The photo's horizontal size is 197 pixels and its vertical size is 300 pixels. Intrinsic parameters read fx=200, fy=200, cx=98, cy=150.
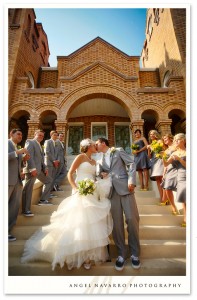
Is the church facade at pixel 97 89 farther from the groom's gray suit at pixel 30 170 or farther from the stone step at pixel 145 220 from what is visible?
the stone step at pixel 145 220

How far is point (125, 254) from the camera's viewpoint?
314 cm

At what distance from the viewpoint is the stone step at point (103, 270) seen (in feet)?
9.68

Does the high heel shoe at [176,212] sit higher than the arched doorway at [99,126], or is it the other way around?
the arched doorway at [99,126]

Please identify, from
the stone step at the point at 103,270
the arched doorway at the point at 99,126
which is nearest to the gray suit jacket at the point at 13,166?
the stone step at the point at 103,270

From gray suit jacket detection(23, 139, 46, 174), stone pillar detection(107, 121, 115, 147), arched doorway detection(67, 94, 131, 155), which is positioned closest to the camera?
gray suit jacket detection(23, 139, 46, 174)

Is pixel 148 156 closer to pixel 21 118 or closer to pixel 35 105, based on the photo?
pixel 35 105

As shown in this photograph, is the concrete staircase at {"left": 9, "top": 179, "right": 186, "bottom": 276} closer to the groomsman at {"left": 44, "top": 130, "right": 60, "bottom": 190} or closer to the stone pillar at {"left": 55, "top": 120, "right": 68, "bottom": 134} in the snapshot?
the groomsman at {"left": 44, "top": 130, "right": 60, "bottom": 190}

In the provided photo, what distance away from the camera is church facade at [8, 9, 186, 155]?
8.77m

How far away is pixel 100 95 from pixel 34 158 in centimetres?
551

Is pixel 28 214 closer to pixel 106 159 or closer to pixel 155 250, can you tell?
pixel 106 159

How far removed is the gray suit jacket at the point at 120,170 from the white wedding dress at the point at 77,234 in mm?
161

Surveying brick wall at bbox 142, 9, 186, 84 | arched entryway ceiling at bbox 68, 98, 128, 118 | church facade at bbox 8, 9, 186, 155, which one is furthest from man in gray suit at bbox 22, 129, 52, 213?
brick wall at bbox 142, 9, 186, 84
